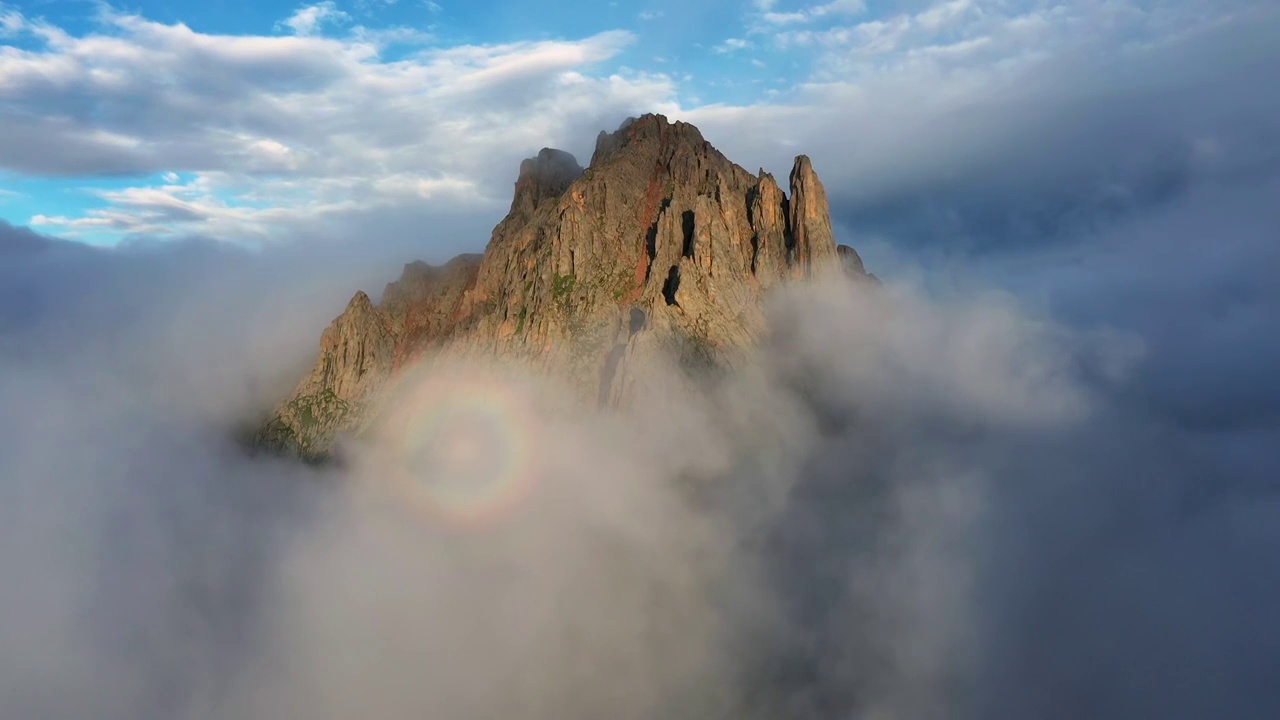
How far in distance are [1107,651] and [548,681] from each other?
13774 cm

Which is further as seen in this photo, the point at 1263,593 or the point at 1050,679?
the point at 1263,593

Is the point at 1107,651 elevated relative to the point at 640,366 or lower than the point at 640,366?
lower

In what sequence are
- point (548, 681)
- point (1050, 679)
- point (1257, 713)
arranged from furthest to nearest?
1. point (548, 681)
2. point (1050, 679)
3. point (1257, 713)

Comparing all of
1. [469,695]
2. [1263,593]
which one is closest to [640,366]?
[469,695]

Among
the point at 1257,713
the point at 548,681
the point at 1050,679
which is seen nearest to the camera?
the point at 1257,713

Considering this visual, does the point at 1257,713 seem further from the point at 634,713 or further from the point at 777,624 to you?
the point at 634,713

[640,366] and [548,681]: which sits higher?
[640,366]

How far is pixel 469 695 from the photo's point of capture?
7623 inches

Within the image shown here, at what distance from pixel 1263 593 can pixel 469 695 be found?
686 feet

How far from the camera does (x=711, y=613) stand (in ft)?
646

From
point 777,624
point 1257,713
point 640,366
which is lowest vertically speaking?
point 1257,713

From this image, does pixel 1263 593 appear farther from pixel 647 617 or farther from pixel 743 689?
pixel 647 617

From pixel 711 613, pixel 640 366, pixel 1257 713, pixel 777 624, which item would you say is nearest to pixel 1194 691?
pixel 1257 713

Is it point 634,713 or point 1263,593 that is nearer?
point 634,713
